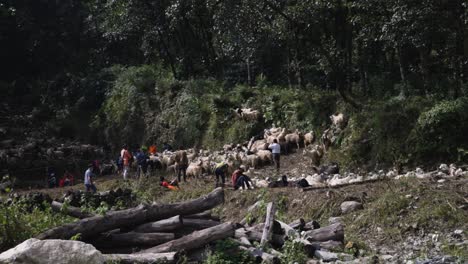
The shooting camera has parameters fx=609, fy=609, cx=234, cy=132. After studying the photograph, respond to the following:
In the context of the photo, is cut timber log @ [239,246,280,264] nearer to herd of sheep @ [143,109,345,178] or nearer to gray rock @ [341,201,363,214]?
gray rock @ [341,201,363,214]

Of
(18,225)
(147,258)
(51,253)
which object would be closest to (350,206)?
(147,258)

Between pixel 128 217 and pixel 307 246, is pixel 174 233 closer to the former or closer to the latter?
pixel 128 217

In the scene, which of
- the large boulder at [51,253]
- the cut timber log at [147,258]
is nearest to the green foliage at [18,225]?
the large boulder at [51,253]

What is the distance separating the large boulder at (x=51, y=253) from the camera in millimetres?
8148

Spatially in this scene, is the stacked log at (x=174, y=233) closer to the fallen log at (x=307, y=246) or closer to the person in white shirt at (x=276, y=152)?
the fallen log at (x=307, y=246)

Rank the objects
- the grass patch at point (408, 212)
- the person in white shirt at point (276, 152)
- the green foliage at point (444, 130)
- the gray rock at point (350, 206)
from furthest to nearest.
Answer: the person in white shirt at point (276, 152) < the green foliage at point (444, 130) < the gray rock at point (350, 206) < the grass patch at point (408, 212)

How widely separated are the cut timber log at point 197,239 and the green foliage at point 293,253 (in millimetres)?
930

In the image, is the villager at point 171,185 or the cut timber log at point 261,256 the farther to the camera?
the villager at point 171,185

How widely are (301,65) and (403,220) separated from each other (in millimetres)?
19783

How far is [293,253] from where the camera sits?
975cm

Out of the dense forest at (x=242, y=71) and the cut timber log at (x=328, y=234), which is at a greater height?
the dense forest at (x=242, y=71)

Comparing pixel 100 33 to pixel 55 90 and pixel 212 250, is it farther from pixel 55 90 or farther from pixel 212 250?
pixel 212 250

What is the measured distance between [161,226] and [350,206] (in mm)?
5616

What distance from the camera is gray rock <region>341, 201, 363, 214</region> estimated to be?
14141mm
